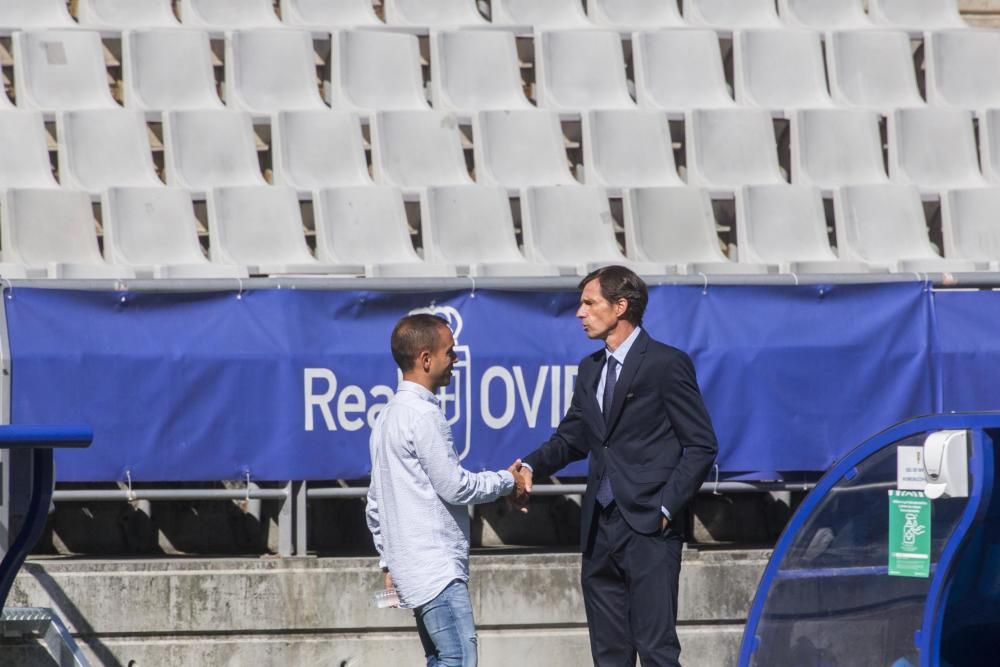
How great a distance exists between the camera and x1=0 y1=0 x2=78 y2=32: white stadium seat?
31.9ft

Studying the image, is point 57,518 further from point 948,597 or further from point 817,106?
point 817,106

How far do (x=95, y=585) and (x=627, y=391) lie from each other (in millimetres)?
2659

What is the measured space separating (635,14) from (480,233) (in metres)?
2.86

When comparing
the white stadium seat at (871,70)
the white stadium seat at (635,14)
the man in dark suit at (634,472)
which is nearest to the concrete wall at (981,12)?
the white stadium seat at (871,70)

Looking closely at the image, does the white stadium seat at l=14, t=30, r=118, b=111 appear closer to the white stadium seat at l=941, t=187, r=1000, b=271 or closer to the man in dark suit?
the man in dark suit

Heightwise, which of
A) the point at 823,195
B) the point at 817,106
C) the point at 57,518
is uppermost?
the point at 817,106

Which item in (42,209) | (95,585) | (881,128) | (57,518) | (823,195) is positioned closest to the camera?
(95,585)

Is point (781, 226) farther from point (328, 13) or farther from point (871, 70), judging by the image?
point (328, 13)

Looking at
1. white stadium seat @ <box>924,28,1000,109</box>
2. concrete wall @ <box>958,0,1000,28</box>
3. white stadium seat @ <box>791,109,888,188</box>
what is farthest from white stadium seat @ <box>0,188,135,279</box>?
concrete wall @ <box>958,0,1000,28</box>

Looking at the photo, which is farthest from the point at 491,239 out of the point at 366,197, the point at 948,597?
the point at 948,597

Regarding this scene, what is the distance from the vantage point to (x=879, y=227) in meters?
9.00

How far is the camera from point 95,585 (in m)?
6.36

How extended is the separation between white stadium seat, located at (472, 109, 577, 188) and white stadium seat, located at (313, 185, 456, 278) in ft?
2.52

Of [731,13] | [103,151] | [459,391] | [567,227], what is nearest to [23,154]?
[103,151]
